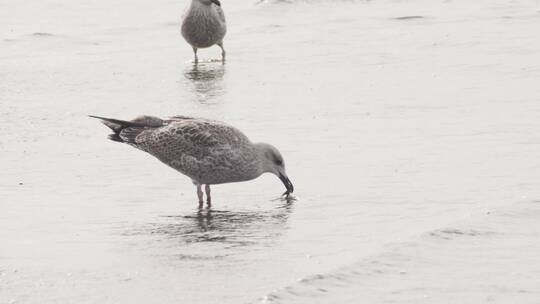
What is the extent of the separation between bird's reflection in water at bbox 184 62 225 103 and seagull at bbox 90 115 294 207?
4.24 m

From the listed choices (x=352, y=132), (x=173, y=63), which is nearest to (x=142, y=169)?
(x=352, y=132)

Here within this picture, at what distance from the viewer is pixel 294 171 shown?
11602 mm

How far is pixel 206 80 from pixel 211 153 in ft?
20.7

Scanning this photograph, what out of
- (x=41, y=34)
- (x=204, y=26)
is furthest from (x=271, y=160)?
(x=41, y=34)

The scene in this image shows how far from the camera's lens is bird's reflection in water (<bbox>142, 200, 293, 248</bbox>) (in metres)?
9.49

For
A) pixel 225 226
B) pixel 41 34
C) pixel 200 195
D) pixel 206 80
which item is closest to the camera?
pixel 225 226

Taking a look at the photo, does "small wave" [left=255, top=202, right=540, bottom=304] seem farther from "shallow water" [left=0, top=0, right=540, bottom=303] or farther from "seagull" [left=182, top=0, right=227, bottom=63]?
"seagull" [left=182, top=0, right=227, bottom=63]

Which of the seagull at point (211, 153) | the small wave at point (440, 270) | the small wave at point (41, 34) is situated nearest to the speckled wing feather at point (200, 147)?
the seagull at point (211, 153)

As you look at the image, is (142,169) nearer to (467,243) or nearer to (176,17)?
(467,243)

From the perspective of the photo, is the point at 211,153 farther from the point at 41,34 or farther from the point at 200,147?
the point at 41,34

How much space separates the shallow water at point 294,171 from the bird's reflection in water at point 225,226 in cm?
2

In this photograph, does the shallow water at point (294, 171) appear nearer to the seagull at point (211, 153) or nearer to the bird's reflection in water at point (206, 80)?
the bird's reflection in water at point (206, 80)

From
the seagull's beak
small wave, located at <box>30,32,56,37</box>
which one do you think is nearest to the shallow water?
the seagull's beak

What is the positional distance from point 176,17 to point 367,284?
50.1 feet
